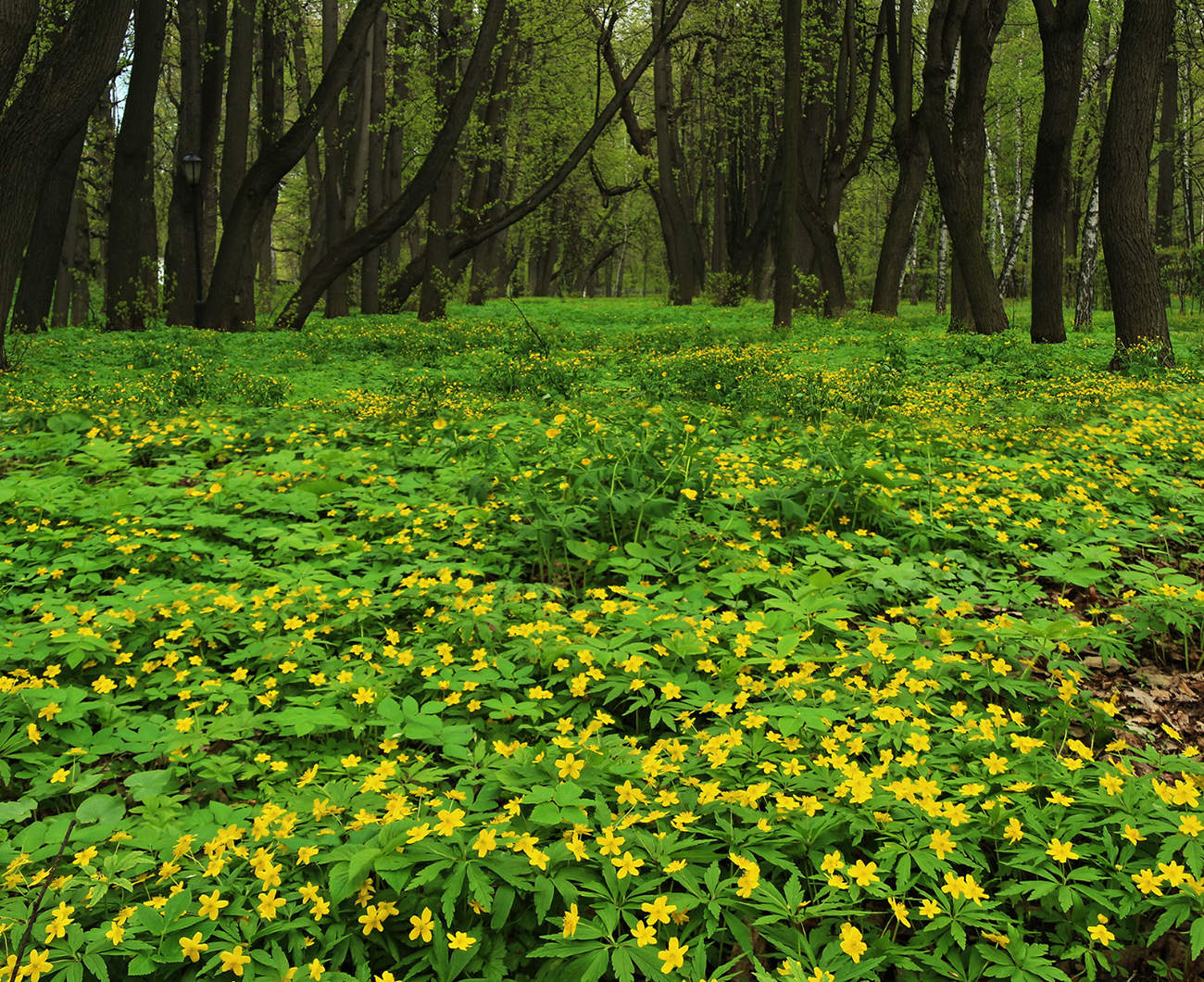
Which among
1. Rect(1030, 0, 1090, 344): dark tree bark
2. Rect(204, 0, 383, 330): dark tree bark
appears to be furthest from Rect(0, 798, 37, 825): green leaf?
Rect(1030, 0, 1090, 344): dark tree bark

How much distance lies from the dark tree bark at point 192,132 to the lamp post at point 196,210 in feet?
0.22

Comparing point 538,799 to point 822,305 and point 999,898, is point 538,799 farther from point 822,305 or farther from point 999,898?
point 822,305

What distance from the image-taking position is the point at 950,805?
2.10 metres

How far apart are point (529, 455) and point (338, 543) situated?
1.52 metres

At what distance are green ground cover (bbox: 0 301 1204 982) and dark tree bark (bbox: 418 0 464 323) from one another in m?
9.02

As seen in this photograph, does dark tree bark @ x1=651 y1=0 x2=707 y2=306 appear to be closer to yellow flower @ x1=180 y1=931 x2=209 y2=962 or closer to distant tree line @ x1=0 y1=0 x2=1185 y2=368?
distant tree line @ x1=0 y1=0 x2=1185 y2=368

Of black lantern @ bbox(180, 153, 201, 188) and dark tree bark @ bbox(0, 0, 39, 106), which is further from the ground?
black lantern @ bbox(180, 153, 201, 188)

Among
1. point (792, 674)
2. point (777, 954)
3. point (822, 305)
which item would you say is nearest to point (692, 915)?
point (777, 954)

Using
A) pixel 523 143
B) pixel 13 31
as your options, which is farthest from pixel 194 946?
pixel 523 143

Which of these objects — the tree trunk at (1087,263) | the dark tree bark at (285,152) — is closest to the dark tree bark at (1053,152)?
the tree trunk at (1087,263)

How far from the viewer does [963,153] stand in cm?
1220

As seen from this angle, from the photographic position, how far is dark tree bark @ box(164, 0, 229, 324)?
1288 centimetres

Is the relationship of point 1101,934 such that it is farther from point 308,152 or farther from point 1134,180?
point 308,152

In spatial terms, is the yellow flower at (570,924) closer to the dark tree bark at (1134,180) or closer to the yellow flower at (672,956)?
the yellow flower at (672,956)
